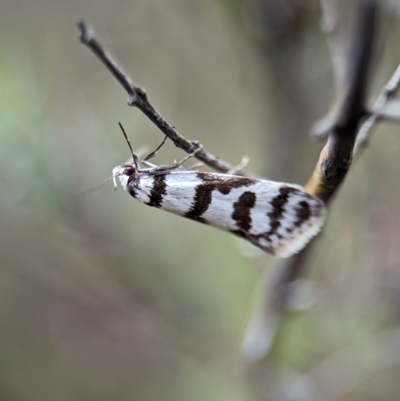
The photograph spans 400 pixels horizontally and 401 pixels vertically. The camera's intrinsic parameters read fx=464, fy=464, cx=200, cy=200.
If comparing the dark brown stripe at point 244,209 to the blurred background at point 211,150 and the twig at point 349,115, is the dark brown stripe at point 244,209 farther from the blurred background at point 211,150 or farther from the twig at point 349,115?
the blurred background at point 211,150

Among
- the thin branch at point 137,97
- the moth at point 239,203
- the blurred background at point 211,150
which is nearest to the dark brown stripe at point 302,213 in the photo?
the moth at point 239,203

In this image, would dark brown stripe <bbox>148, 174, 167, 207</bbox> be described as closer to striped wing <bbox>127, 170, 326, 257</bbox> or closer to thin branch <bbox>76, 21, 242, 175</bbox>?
striped wing <bbox>127, 170, 326, 257</bbox>

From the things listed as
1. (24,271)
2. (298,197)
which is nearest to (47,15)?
(24,271)

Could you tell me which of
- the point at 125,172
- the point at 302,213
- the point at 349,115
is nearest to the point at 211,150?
the point at 125,172

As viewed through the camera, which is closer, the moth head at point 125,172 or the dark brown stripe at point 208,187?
the dark brown stripe at point 208,187

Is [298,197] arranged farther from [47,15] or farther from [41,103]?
[47,15]

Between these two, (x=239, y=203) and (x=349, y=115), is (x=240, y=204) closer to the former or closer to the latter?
(x=239, y=203)
